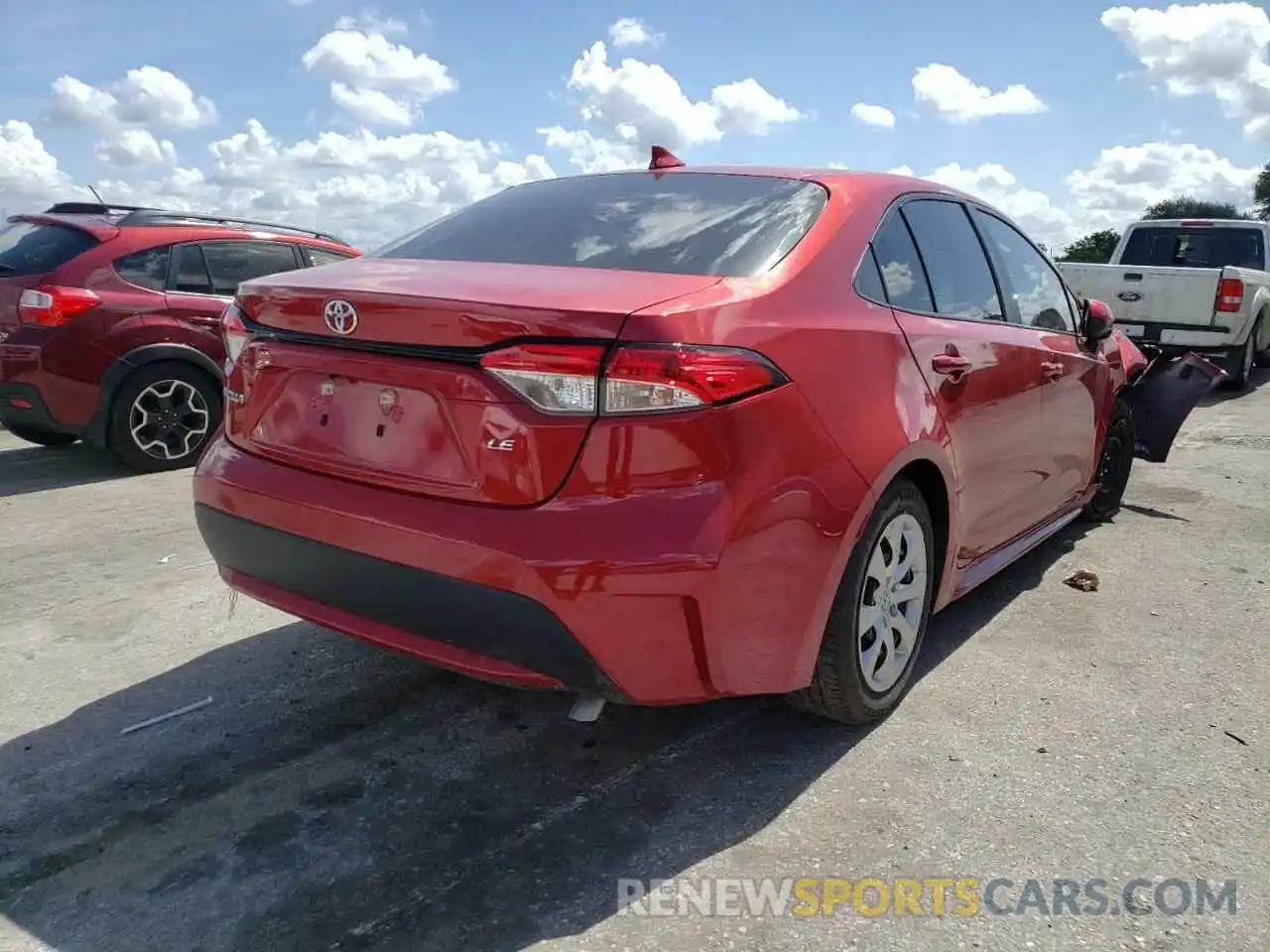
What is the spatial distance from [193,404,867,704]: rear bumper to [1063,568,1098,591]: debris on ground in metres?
2.27

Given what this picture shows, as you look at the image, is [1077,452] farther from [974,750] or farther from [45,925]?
[45,925]

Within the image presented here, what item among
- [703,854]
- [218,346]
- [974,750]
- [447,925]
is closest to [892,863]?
[703,854]

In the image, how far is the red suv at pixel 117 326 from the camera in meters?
6.21

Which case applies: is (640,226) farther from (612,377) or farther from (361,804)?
(361,804)

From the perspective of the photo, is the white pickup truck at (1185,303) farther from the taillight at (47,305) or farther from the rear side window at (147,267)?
the taillight at (47,305)

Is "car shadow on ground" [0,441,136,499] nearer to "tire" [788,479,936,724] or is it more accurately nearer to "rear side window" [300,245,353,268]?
"rear side window" [300,245,353,268]

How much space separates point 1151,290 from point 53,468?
9.66m

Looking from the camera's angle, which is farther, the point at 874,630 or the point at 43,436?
the point at 43,436

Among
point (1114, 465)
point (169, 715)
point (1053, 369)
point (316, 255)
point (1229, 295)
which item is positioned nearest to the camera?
point (169, 715)

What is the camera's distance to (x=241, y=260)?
720 centimetres

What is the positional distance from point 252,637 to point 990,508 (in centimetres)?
271

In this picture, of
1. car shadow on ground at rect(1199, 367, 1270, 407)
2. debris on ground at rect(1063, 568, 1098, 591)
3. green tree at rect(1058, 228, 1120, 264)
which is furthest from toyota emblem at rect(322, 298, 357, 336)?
green tree at rect(1058, 228, 1120, 264)

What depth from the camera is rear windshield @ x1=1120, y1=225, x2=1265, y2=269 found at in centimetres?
1233

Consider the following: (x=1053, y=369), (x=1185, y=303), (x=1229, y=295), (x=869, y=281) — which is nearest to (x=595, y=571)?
(x=869, y=281)
